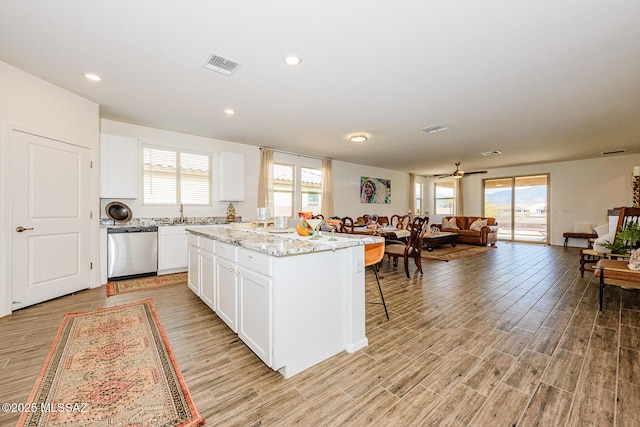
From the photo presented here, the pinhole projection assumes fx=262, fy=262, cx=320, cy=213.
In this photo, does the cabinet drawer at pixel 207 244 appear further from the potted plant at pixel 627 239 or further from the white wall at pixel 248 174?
the potted plant at pixel 627 239

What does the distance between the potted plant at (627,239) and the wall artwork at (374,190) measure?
5.78 meters

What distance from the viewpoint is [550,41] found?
228cm

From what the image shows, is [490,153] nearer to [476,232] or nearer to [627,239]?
[476,232]

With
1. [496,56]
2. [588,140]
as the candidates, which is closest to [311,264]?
[496,56]

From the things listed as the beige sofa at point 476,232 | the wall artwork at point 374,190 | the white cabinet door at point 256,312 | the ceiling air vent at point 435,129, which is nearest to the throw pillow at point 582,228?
the beige sofa at point 476,232

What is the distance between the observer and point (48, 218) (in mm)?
3266

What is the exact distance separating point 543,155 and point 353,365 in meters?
8.23

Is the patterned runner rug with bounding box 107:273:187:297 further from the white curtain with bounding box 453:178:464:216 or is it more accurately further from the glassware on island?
the white curtain with bounding box 453:178:464:216

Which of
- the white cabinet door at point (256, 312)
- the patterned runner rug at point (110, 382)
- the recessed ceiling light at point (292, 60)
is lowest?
the patterned runner rug at point (110, 382)

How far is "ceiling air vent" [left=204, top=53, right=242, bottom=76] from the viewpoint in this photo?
2.60 metres

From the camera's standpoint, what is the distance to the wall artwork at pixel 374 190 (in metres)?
8.84

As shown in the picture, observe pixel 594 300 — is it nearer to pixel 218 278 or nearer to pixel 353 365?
pixel 353 365

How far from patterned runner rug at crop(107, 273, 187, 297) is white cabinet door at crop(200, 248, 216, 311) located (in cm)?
138

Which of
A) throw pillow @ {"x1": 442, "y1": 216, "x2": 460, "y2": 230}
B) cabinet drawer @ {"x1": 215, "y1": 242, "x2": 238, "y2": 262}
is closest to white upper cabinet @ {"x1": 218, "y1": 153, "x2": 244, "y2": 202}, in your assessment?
cabinet drawer @ {"x1": 215, "y1": 242, "x2": 238, "y2": 262}
